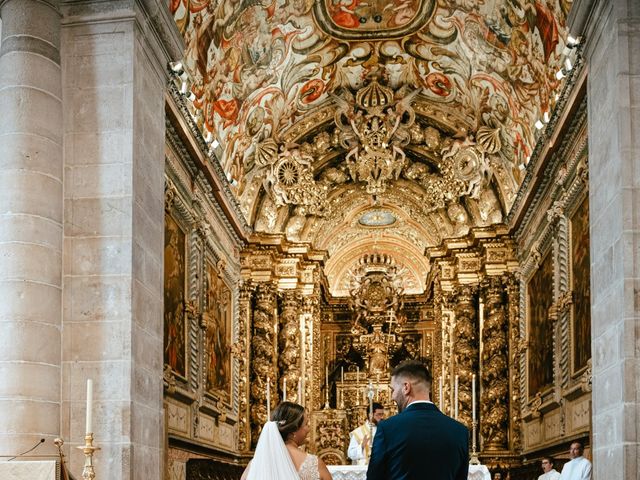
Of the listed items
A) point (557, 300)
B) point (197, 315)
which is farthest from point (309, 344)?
point (557, 300)

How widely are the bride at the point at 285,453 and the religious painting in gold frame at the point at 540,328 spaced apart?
37.4 ft

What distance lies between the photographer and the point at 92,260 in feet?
33.9

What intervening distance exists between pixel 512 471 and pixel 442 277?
17.2 feet

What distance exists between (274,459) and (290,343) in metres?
15.9

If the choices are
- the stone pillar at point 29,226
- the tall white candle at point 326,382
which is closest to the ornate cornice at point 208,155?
the stone pillar at point 29,226

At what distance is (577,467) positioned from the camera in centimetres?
1367

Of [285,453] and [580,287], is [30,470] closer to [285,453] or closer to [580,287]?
[285,453]

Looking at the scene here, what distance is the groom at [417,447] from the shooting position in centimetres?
565

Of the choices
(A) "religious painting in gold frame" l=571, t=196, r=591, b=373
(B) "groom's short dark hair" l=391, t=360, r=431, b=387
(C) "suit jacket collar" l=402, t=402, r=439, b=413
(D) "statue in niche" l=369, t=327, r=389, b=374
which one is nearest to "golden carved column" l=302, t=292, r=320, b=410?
(D) "statue in niche" l=369, t=327, r=389, b=374

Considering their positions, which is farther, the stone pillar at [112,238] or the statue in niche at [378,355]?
the statue in niche at [378,355]

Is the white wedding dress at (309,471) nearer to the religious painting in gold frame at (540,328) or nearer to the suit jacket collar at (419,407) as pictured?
the suit jacket collar at (419,407)

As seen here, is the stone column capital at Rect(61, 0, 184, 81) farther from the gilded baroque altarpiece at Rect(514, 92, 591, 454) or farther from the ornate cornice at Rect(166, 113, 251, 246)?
the gilded baroque altarpiece at Rect(514, 92, 591, 454)

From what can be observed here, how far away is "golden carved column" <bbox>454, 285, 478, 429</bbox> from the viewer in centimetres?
2330

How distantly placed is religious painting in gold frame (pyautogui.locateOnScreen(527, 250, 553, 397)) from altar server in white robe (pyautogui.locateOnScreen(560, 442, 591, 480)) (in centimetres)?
423
